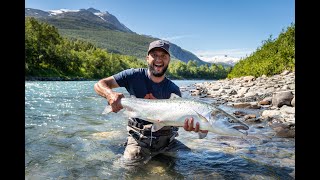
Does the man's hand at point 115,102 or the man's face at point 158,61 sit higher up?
the man's face at point 158,61

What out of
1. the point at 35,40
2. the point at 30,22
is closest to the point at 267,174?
the point at 35,40

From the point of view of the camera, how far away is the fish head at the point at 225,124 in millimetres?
4961

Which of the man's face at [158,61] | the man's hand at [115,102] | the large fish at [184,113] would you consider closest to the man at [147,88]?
the man's face at [158,61]

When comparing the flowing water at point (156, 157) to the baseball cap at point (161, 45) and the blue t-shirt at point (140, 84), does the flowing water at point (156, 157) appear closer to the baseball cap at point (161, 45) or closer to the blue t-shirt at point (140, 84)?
the blue t-shirt at point (140, 84)

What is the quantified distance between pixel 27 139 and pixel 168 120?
17.8ft

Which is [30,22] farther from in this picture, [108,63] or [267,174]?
[267,174]

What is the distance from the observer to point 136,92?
6.63 metres

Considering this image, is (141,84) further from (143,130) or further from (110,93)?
(143,130)

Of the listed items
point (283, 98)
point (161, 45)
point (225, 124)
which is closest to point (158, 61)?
point (161, 45)

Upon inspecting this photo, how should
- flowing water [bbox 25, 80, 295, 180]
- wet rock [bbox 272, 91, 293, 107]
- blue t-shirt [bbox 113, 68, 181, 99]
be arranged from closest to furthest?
1. flowing water [bbox 25, 80, 295, 180]
2. blue t-shirt [bbox 113, 68, 181, 99]
3. wet rock [bbox 272, 91, 293, 107]

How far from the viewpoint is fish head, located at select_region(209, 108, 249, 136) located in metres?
4.96

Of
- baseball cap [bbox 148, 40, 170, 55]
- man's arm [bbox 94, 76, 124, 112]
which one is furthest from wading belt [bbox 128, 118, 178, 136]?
baseball cap [bbox 148, 40, 170, 55]

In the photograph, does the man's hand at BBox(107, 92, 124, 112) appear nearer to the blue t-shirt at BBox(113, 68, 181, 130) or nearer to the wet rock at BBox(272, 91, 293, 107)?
the blue t-shirt at BBox(113, 68, 181, 130)

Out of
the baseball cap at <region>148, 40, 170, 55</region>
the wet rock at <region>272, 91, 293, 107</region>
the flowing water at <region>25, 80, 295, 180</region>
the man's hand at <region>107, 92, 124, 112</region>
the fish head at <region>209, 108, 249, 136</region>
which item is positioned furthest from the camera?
the wet rock at <region>272, 91, 293, 107</region>
